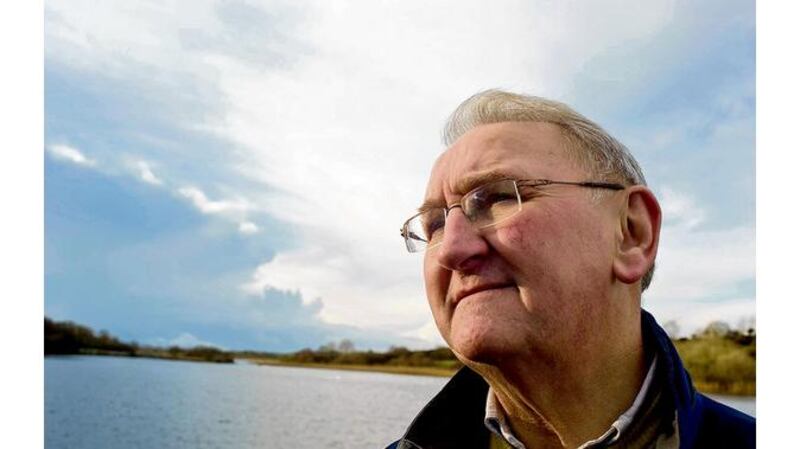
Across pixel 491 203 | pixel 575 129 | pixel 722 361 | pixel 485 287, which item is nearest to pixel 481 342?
pixel 485 287

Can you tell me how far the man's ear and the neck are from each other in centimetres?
9

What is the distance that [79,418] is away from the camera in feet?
10.7

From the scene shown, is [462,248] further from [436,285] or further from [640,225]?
[640,225]

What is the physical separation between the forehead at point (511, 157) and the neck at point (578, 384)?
0.72 ft

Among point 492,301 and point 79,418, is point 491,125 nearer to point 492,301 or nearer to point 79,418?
point 492,301

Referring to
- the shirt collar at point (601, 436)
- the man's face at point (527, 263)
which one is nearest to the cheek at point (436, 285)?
the man's face at point (527, 263)

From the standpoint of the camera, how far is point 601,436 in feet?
2.94

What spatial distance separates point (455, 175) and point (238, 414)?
8.36ft

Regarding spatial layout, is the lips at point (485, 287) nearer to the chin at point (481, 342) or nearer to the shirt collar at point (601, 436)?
the chin at point (481, 342)

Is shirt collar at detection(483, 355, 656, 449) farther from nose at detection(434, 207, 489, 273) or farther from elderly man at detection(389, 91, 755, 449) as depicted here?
nose at detection(434, 207, 489, 273)

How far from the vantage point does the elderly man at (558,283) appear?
0.85 metres

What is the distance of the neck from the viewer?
888 millimetres

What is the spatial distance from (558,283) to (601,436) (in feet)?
0.69
